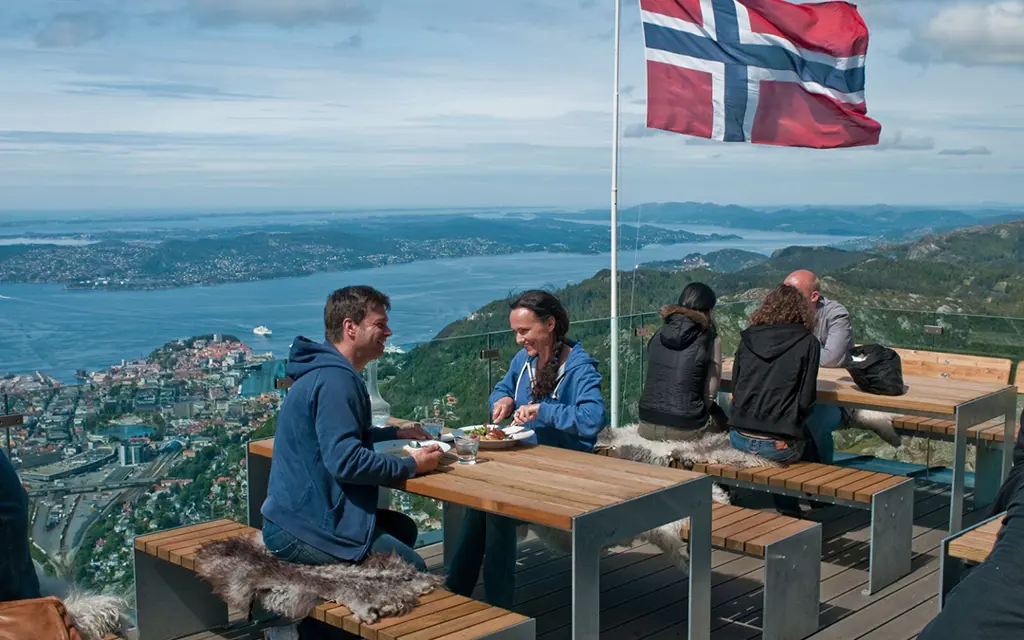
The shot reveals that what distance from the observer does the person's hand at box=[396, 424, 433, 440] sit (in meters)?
4.77

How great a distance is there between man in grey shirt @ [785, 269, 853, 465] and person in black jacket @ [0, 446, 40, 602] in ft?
17.1

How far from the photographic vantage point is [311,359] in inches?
165

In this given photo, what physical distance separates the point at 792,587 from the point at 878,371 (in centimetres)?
219

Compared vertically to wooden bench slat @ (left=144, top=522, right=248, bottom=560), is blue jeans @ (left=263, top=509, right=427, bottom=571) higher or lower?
higher

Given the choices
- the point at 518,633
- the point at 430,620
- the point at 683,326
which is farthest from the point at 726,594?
the point at 430,620

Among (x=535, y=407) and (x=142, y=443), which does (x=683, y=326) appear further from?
(x=142, y=443)

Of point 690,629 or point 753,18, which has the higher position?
point 753,18

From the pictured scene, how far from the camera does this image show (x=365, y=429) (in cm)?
426

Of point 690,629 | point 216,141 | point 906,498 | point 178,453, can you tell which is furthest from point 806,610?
point 216,141

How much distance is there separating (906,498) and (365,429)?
3197mm

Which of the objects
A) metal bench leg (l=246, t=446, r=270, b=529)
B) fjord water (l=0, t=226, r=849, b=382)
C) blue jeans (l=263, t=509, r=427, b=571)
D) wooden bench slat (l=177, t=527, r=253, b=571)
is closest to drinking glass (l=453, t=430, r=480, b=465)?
blue jeans (l=263, t=509, r=427, b=571)

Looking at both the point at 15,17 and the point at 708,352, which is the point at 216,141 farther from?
the point at 708,352

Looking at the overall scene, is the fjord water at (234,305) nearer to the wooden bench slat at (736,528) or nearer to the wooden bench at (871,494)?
the wooden bench at (871,494)

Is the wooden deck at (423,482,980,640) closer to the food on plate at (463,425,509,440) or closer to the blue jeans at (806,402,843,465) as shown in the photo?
the blue jeans at (806,402,843,465)
